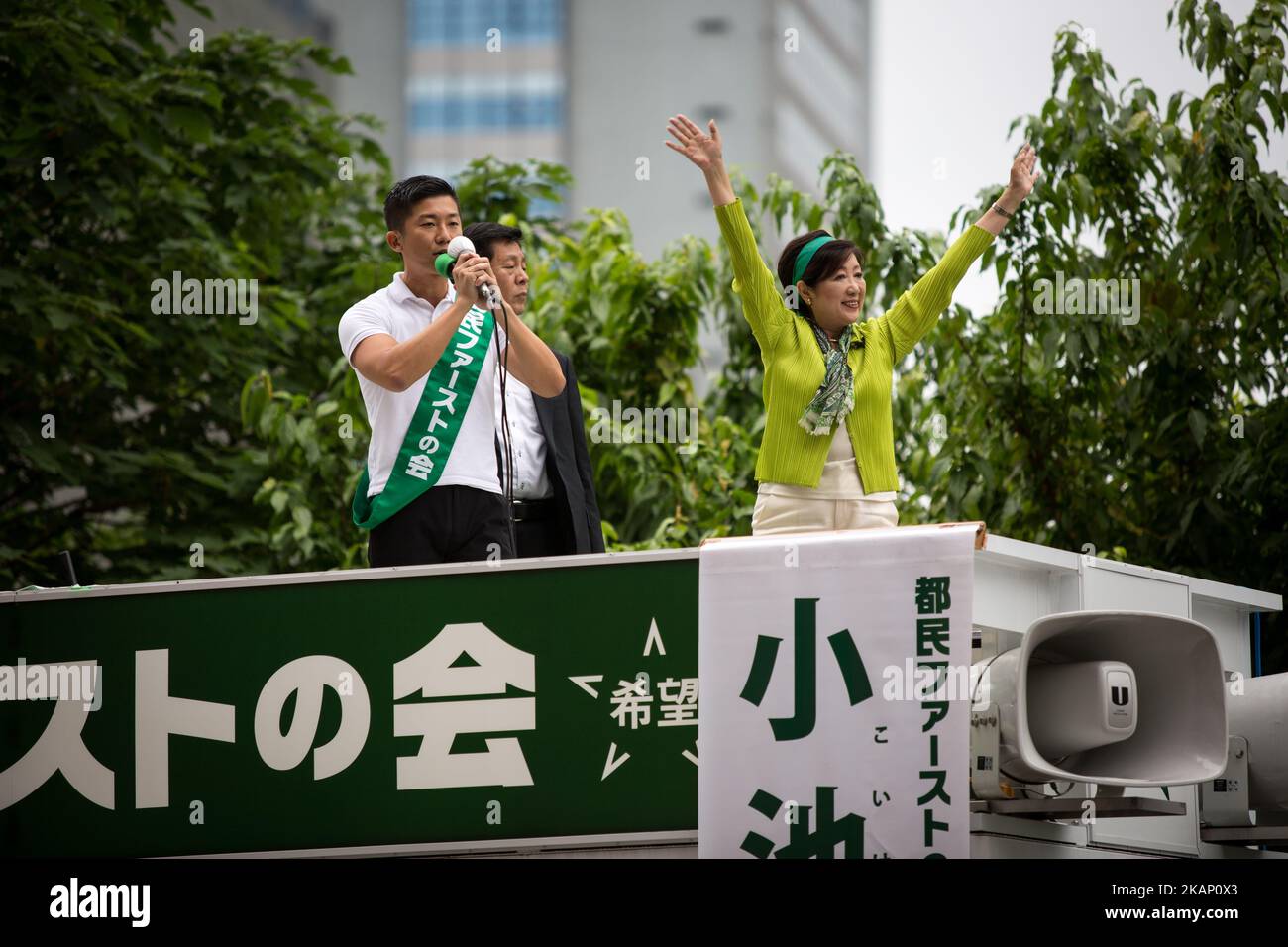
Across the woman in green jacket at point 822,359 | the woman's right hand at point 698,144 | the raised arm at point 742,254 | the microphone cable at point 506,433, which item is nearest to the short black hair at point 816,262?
the woman in green jacket at point 822,359

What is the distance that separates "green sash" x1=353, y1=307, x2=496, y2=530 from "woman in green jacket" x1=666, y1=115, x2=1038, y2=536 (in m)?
0.86

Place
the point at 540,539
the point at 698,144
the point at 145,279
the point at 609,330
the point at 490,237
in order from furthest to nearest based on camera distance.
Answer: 1. the point at 145,279
2. the point at 609,330
3. the point at 490,237
4. the point at 540,539
5. the point at 698,144

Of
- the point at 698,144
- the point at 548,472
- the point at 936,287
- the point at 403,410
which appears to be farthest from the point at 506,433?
the point at 936,287

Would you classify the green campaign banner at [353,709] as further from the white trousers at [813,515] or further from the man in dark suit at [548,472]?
the man in dark suit at [548,472]

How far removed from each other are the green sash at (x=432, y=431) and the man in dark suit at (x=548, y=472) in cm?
38

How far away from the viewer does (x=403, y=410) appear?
532 cm

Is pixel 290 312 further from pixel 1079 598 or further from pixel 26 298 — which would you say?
pixel 1079 598

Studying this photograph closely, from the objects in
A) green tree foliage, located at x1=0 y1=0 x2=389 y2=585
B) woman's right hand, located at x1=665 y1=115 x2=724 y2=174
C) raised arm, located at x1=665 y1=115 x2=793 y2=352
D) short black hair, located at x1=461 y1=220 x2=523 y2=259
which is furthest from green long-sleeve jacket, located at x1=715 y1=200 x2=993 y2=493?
green tree foliage, located at x1=0 y1=0 x2=389 y2=585

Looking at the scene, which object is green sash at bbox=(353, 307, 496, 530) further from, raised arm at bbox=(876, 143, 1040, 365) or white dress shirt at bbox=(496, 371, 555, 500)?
raised arm at bbox=(876, 143, 1040, 365)

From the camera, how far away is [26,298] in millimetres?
9828

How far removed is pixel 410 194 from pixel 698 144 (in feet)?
2.98

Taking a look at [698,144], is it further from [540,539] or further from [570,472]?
[540,539]

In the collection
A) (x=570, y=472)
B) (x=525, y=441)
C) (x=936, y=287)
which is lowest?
(x=570, y=472)
